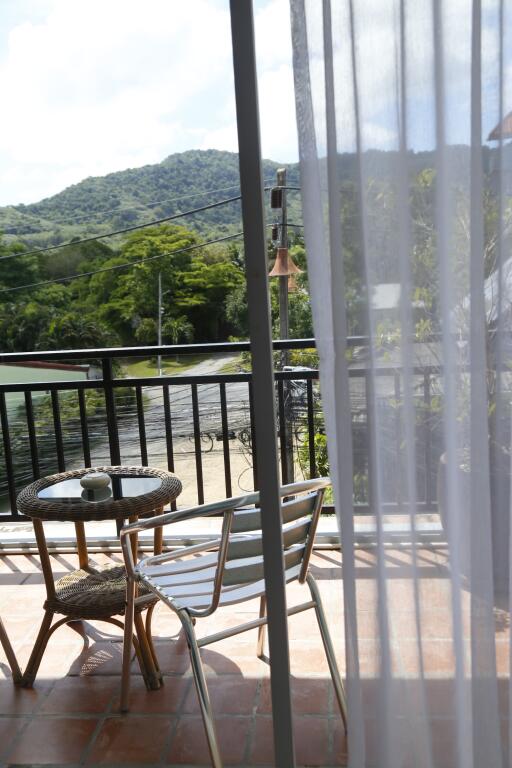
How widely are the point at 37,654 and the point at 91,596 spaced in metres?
0.27

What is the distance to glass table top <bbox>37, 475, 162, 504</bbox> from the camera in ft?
7.89

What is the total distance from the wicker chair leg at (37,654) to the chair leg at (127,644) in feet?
0.97

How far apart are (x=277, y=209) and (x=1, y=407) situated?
3392 mm

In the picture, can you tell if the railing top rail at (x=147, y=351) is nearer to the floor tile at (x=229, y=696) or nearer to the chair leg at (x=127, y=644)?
the chair leg at (x=127, y=644)

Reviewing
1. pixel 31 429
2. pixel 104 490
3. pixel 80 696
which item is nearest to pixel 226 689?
pixel 80 696

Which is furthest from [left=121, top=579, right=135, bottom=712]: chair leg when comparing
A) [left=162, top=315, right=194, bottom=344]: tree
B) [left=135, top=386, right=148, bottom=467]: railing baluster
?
[left=162, top=315, right=194, bottom=344]: tree

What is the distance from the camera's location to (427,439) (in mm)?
1262

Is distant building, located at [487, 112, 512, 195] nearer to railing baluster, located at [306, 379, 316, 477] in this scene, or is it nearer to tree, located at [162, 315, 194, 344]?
railing baluster, located at [306, 379, 316, 477]

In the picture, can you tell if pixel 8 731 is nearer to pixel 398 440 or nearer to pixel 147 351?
pixel 398 440

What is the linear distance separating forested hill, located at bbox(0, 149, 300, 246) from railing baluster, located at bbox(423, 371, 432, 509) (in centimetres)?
1708

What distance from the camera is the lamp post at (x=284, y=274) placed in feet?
13.5

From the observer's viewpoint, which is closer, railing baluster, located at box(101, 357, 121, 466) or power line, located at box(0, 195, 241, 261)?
railing baluster, located at box(101, 357, 121, 466)

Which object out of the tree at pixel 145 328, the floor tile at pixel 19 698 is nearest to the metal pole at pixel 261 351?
the floor tile at pixel 19 698

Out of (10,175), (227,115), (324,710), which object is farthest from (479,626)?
(10,175)
